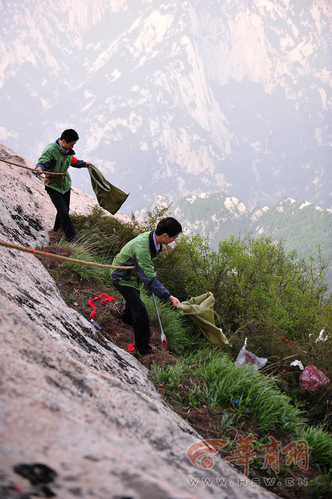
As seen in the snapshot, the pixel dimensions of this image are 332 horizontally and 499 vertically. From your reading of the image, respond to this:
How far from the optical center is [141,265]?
3.67 m

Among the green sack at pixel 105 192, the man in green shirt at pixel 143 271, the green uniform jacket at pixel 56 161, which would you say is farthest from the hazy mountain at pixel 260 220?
the man in green shirt at pixel 143 271

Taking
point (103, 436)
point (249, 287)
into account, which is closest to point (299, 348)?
point (249, 287)

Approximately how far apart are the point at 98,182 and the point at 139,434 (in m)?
5.60

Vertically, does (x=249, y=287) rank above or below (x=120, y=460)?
above

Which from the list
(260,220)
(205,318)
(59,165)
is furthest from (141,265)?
(260,220)

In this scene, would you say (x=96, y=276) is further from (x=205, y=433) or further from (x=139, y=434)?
(x=139, y=434)

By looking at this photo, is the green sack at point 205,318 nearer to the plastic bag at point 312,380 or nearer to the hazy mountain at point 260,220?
the plastic bag at point 312,380

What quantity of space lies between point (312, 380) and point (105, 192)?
5358 millimetres

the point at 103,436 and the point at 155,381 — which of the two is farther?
the point at 155,381

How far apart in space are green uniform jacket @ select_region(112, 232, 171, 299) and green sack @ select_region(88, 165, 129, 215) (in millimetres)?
2848

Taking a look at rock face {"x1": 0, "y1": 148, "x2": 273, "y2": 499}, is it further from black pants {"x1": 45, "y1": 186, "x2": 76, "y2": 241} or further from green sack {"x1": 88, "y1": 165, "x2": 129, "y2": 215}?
green sack {"x1": 88, "y1": 165, "x2": 129, "y2": 215}

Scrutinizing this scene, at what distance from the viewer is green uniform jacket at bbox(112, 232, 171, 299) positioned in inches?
143

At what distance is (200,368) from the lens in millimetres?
3635

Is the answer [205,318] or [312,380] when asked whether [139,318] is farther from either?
[312,380]
